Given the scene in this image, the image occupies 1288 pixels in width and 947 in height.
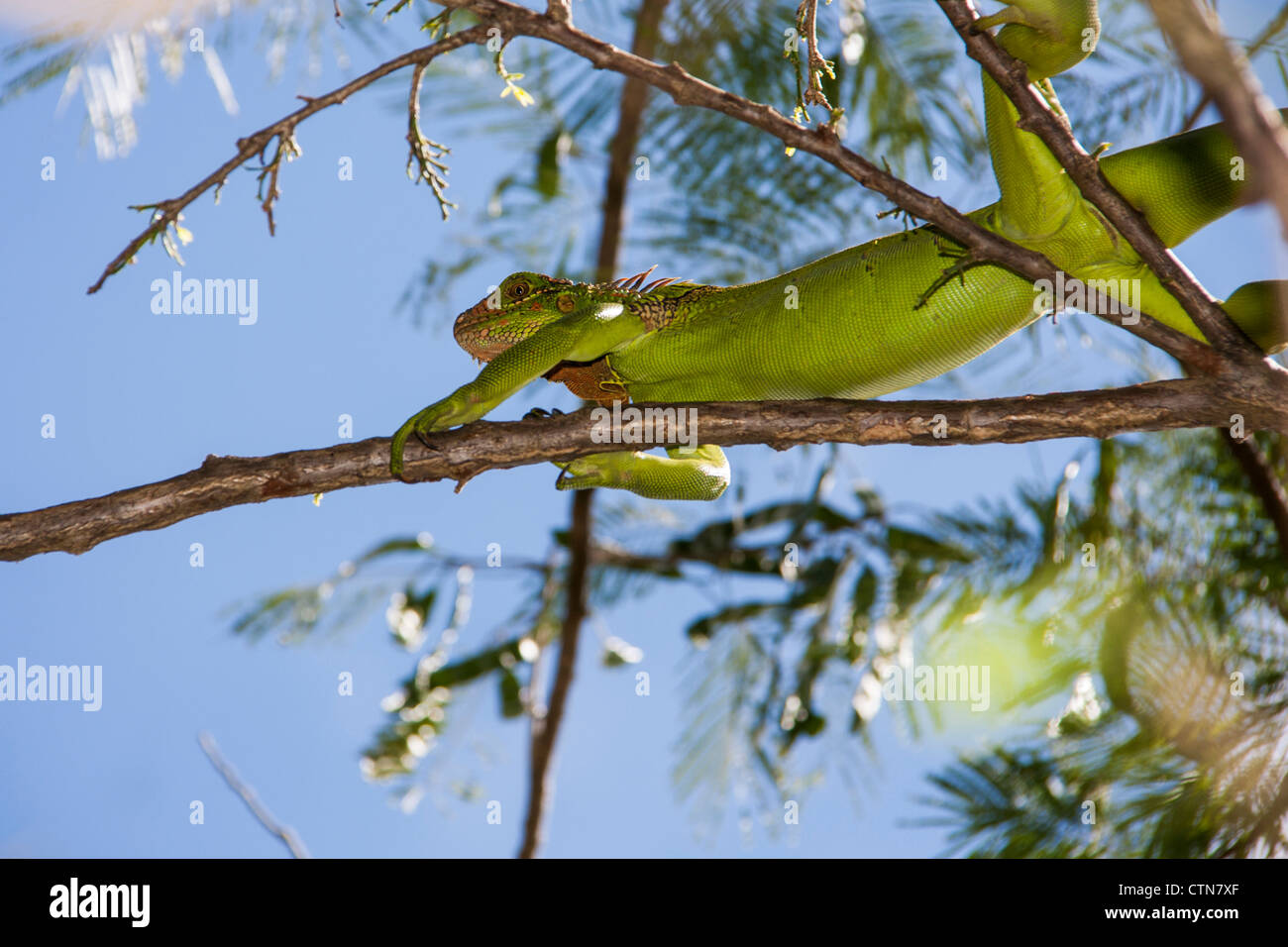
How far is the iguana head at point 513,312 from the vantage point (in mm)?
3252

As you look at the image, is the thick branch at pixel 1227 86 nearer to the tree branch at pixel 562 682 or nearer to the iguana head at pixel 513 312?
the iguana head at pixel 513 312

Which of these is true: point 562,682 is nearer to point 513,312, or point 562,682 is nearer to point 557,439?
point 513,312

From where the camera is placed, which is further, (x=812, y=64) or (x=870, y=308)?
(x=870, y=308)

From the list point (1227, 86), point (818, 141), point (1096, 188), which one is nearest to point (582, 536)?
point (818, 141)

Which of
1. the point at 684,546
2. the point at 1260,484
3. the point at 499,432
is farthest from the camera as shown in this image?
the point at 684,546

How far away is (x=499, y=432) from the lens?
2.72 m

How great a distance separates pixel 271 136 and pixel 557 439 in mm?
1103

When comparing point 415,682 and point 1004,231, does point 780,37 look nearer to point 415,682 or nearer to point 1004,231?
point 1004,231

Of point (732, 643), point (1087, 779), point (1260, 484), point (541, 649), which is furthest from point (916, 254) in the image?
point (541, 649)

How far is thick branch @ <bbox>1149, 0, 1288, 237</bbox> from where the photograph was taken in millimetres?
915

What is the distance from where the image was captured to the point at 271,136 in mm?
2682

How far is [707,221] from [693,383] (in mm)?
2298

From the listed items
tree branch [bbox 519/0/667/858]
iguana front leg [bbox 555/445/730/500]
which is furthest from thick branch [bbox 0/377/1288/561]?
tree branch [bbox 519/0/667/858]

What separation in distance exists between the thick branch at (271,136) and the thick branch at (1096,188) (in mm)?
1155
